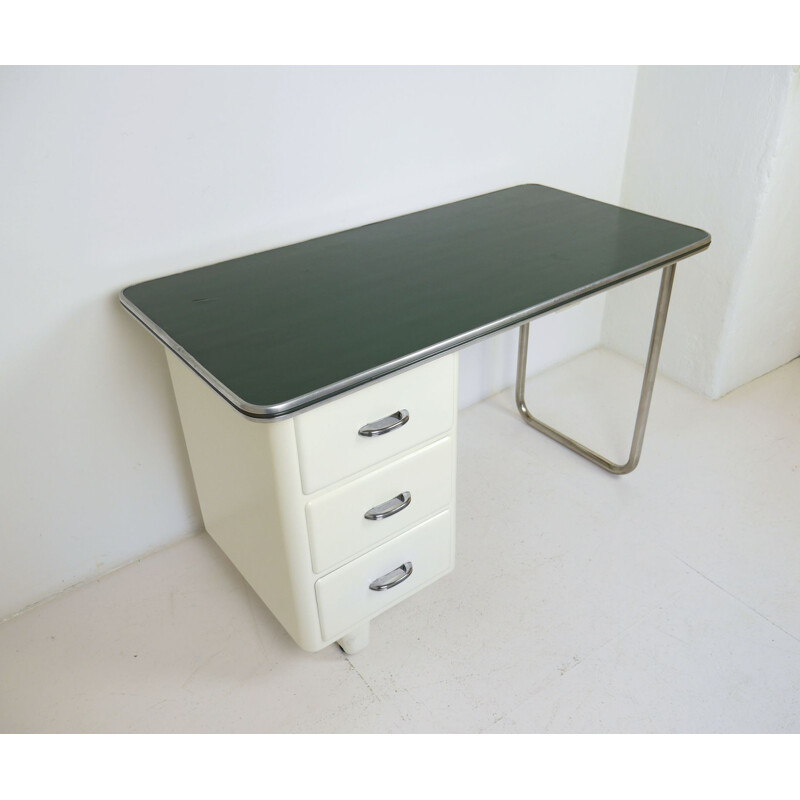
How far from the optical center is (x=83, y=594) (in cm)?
183

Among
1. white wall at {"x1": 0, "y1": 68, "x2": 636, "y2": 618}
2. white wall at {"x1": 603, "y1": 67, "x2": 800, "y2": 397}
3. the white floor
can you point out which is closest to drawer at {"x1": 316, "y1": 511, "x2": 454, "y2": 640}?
the white floor

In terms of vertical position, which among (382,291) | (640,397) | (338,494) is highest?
(382,291)

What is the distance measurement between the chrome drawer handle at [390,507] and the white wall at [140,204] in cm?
63

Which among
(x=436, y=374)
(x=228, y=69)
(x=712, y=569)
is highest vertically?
(x=228, y=69)

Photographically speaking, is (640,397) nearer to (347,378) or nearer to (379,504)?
(379,504)

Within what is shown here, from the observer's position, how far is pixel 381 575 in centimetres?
155

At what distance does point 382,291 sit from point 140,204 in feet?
1.75

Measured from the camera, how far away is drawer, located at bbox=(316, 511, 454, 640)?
148cm

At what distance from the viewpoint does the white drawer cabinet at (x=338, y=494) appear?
1318mm

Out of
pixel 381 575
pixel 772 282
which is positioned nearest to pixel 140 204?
pixel 381 575

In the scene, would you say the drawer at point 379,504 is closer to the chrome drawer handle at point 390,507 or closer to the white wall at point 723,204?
the chrome drawer handle at point 390,507
